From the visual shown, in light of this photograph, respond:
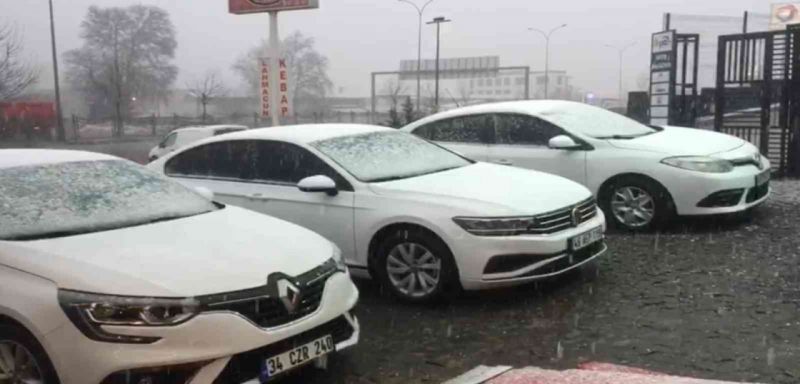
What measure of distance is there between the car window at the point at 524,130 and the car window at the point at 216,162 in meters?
3.06

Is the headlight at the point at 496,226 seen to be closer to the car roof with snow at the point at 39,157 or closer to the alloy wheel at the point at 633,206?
the car roof with snow at the point at 39,157

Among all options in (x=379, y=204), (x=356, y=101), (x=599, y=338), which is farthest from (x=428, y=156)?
(x=356, y=101)

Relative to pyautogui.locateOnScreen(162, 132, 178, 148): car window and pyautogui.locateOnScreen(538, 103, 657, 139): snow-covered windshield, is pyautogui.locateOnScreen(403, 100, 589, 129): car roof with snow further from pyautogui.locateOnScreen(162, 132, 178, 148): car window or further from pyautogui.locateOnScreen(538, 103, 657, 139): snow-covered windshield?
pyautogui.locateOnScreen(162, 132, 178, 148): car window

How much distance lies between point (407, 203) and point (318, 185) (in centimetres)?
69

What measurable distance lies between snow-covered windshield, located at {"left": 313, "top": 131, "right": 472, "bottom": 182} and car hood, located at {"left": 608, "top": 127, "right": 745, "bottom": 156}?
210cm

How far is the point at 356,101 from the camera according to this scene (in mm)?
61750

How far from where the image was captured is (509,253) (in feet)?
17.2

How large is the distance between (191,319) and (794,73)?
10.4 m

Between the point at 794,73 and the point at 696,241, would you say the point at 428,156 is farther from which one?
the point at 794,73

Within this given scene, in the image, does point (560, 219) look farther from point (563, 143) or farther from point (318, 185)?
point (563, 143)

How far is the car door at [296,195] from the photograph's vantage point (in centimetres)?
584

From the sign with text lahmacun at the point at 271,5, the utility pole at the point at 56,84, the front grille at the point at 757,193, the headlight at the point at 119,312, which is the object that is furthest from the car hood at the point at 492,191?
the utility pole at the point at 56,84

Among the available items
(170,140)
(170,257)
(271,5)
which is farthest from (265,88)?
(170,257)

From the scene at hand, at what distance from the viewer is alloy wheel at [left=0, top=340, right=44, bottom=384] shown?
3477 millimetres
